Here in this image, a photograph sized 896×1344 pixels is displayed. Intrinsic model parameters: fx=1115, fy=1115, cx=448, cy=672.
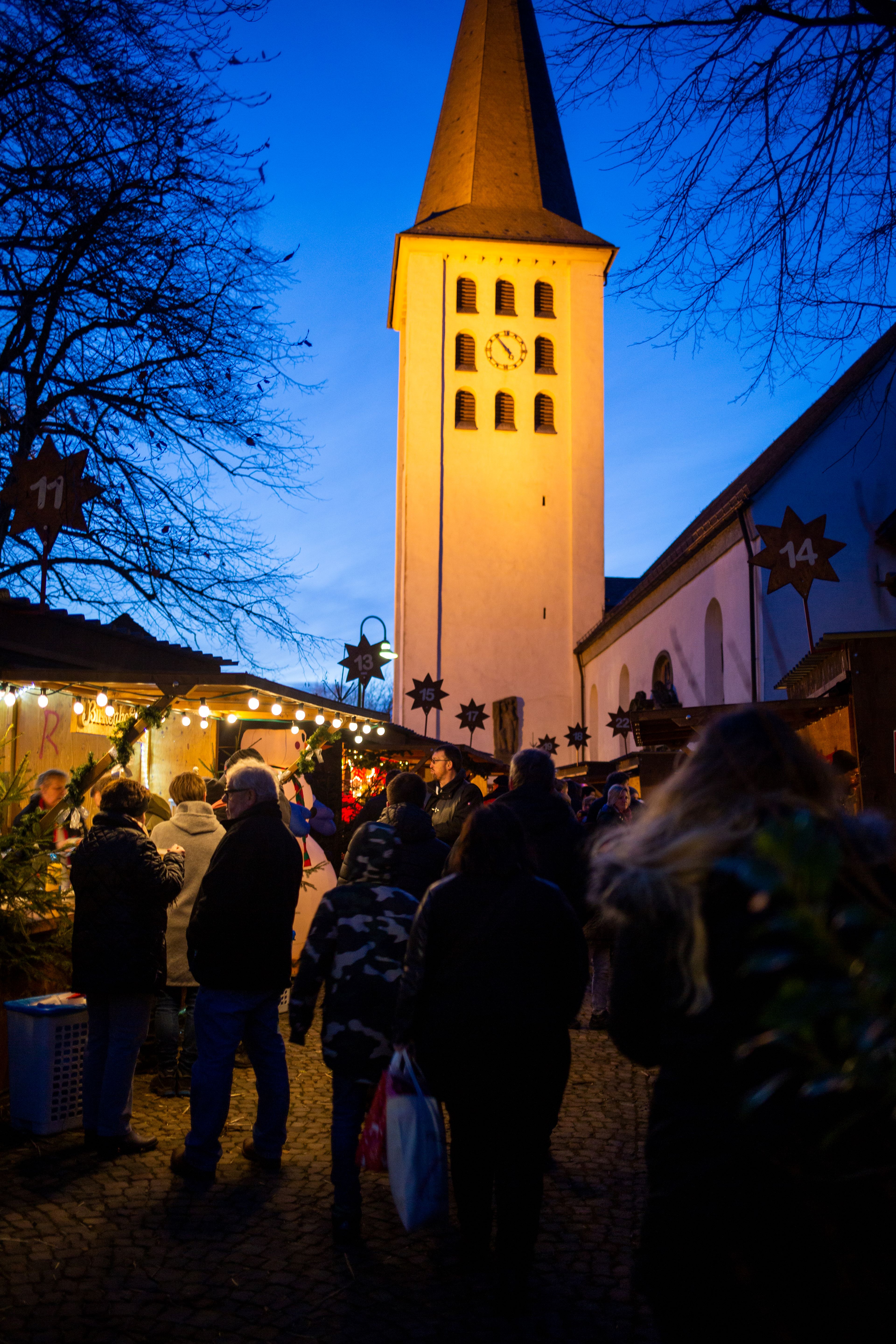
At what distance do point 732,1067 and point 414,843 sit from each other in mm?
3807

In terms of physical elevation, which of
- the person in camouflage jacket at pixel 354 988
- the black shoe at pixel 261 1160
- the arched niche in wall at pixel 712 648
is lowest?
the black shoe at pixel 261 1160

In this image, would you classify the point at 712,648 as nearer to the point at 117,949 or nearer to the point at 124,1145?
the point at 117,949

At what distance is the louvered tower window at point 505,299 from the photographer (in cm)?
3994

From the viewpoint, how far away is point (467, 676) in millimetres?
37562

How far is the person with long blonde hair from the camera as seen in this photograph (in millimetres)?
2039

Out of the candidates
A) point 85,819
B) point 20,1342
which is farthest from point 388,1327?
point 85,819

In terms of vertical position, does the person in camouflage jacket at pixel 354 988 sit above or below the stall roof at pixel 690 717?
below

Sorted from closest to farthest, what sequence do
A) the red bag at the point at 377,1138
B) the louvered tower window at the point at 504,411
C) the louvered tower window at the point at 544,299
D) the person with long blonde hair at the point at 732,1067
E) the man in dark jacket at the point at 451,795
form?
the person with long blonde hair at the point at 732,1067 < the red bag at the point at 377,1138 < the man in dark jacket at the point at 451,795 < the louvered tower window at the point at 504,411 < the louvered tower window at the point at 544,299

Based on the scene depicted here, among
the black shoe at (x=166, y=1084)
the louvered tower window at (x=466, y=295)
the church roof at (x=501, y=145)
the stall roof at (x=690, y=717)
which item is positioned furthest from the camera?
the church roof at (x=501, y=145)

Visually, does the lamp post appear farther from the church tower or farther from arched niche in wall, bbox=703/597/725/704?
the church tower

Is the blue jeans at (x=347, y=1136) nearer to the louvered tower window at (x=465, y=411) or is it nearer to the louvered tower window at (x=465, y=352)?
the louvered tower window at (x=465, y=411)

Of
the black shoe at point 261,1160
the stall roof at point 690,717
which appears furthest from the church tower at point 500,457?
the black shoe at point 261,1160

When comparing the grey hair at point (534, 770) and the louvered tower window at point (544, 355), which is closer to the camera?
the grey hair at point (534, 770)

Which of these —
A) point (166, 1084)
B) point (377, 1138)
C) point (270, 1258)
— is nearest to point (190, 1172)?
point (270, 1258)
